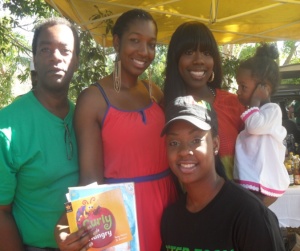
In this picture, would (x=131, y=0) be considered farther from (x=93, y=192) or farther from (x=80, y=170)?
(x=93, y=192)

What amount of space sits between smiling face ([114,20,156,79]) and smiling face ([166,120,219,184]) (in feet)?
2.16

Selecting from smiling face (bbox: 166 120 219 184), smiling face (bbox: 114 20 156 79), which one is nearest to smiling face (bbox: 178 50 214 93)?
smiling face (bbox: 114 20 156 79)

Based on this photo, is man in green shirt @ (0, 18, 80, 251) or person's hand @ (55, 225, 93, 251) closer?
person's hand @ (55, 225, 93, 251)

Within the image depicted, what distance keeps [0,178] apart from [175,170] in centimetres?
89

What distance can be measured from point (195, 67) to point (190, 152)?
2.80 feet

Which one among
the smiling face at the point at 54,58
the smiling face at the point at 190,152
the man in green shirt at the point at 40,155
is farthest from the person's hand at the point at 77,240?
the smiling face at the point at 54,58

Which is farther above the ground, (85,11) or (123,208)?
(85,11)

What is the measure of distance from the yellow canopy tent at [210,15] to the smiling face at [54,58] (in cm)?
202

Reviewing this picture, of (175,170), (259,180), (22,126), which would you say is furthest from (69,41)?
(259,180)

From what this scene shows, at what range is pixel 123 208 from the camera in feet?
5.90

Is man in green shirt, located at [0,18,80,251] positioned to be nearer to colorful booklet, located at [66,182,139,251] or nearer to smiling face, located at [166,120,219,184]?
colorful booklet, located at [66,182,139,251]

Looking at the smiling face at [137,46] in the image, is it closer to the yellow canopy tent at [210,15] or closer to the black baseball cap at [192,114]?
the black baseball cap at [192,114]

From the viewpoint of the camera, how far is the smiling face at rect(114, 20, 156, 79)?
243 centimetres

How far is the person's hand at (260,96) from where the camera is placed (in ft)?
9.62
